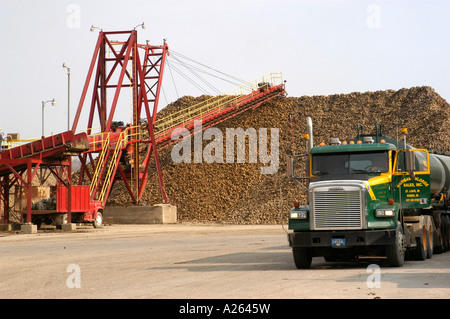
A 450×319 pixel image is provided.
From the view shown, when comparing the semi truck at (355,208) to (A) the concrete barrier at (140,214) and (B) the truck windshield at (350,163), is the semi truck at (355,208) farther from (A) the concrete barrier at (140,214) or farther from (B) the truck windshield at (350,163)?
(A) the concrete barrier at (140,214)

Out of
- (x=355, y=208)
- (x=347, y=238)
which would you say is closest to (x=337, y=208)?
(x=355, y=208)

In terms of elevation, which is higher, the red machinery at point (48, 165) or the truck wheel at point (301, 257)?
the red machinery at point (48, 165)

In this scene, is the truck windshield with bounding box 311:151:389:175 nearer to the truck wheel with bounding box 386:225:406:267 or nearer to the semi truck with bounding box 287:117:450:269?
the semi truck with bounding box 287:117:450:269

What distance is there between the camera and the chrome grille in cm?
1658

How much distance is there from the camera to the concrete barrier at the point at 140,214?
4706 centimetres

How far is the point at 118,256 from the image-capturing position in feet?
73.9

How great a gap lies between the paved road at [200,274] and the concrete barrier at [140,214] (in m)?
19.9

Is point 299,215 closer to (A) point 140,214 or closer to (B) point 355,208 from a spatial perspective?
(B) point 355,208

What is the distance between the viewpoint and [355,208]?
1658cm

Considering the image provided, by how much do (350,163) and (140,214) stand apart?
103ft

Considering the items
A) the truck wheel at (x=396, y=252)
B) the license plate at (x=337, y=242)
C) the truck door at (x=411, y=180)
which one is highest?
Answer: the truck door at (x=411, y=180)

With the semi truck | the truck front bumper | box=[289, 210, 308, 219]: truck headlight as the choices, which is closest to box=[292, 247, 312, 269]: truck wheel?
the semi truck

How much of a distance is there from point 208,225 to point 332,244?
3002 cm

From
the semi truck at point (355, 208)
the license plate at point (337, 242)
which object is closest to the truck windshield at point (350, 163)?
Result: the semi truck at point (355, 208)
